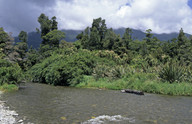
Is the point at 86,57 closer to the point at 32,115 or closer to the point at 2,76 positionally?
the point at 2,76

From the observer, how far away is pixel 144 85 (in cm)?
1969

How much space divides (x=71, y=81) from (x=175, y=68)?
14.1m

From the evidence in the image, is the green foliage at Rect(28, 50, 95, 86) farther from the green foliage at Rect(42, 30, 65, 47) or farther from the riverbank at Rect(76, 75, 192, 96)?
the green foliage at Rect(42, 30, 65, 47)

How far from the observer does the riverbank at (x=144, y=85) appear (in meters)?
17.8

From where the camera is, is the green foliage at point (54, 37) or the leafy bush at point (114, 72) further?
the green foliage at point (54, 37)

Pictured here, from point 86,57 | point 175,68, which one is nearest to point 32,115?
point 175,68

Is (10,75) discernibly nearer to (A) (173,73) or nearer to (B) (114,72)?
(B) (114,72)


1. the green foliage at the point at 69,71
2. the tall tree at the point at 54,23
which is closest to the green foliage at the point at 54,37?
the tall tree at the point at 54,23

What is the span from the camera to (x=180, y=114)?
1048cm

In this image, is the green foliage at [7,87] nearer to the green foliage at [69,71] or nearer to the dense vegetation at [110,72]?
the dense vegetation at [110,72]

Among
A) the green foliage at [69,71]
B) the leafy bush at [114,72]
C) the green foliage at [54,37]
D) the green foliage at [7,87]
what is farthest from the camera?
the green foliage at [54,37]

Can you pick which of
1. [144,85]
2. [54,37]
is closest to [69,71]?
[144,85]

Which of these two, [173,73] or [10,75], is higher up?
Result: [173,73]

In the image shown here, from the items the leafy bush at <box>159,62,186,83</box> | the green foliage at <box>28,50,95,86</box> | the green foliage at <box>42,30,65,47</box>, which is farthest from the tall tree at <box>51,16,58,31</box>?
the leafy bush at <box>159,62,186,83</box>
